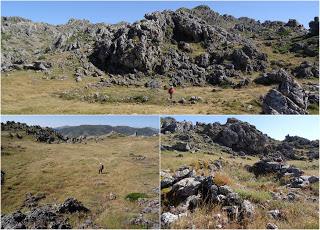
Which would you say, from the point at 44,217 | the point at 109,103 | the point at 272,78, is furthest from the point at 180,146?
the point at 272,78

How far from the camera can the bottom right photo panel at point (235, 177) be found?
10.5 metres

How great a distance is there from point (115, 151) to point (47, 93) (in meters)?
28.3

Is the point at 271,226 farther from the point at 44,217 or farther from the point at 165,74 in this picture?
the point at 165,74

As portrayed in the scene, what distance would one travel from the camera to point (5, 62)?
48781mm

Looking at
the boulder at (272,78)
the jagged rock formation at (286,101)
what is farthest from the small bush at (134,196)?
the boulder at (272,78)

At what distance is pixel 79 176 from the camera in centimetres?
1184

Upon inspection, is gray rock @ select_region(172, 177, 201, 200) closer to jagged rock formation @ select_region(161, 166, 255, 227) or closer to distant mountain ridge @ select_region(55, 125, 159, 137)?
jagged rock formation @ select_region(161, 166, 255, 227)

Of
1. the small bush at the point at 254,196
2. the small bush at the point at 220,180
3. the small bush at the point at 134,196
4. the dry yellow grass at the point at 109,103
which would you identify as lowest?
the small bush at the point at 134,196

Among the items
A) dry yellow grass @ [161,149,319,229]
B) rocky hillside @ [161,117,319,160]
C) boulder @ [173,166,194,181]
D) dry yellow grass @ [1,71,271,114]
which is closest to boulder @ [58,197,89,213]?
dry yellow grass @ [161,149,319,229]

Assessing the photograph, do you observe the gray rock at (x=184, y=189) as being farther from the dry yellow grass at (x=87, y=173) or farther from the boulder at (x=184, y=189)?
the dry yellow grass at (x=87, y=173)

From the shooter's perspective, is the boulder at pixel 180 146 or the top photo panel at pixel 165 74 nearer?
the boulder at pixel 180 146

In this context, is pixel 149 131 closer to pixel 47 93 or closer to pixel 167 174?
pixel 167 174

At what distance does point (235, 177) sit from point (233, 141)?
1319mm

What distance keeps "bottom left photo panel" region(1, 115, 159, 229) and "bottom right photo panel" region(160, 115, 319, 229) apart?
56 cm
